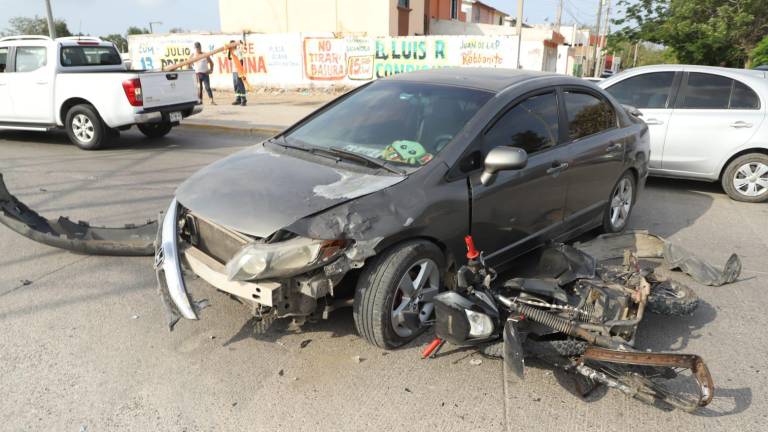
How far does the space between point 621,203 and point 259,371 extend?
13.3ft

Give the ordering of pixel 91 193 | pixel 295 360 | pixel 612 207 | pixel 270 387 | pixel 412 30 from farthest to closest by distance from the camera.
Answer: pixel 412 30 → pixel 91 193 → pixel 612 207 → pixel 295 360 → pixel 270 387

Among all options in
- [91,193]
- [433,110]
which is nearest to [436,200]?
[433,110]

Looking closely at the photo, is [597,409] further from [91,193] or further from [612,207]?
[91,193]

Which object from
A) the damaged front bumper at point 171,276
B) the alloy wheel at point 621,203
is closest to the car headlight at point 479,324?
the damaged front bumper at point 171,276

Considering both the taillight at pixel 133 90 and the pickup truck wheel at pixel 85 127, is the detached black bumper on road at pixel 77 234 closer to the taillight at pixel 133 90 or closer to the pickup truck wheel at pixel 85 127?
the taillight at pixel 133 90

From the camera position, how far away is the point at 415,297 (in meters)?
3.41

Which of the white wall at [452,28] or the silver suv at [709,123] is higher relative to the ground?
the white wall at [452,28]

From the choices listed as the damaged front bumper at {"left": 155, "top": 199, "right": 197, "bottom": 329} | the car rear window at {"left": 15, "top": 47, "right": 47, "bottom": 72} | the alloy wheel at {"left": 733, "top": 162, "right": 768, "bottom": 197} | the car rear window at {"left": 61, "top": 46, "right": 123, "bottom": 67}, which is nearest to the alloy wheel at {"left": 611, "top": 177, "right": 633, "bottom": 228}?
the alloy wheel at {"left": 733, "top": 162, "right": 768, "bottom": 197}

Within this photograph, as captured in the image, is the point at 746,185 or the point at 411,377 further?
the point at 746,185

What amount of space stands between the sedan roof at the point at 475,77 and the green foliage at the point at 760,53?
13172 mm

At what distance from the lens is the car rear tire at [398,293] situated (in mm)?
3189

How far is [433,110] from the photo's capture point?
400 centimetres

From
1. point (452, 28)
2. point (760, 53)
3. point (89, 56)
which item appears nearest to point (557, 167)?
point (89, 56)

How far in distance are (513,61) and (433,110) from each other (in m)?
19.3
